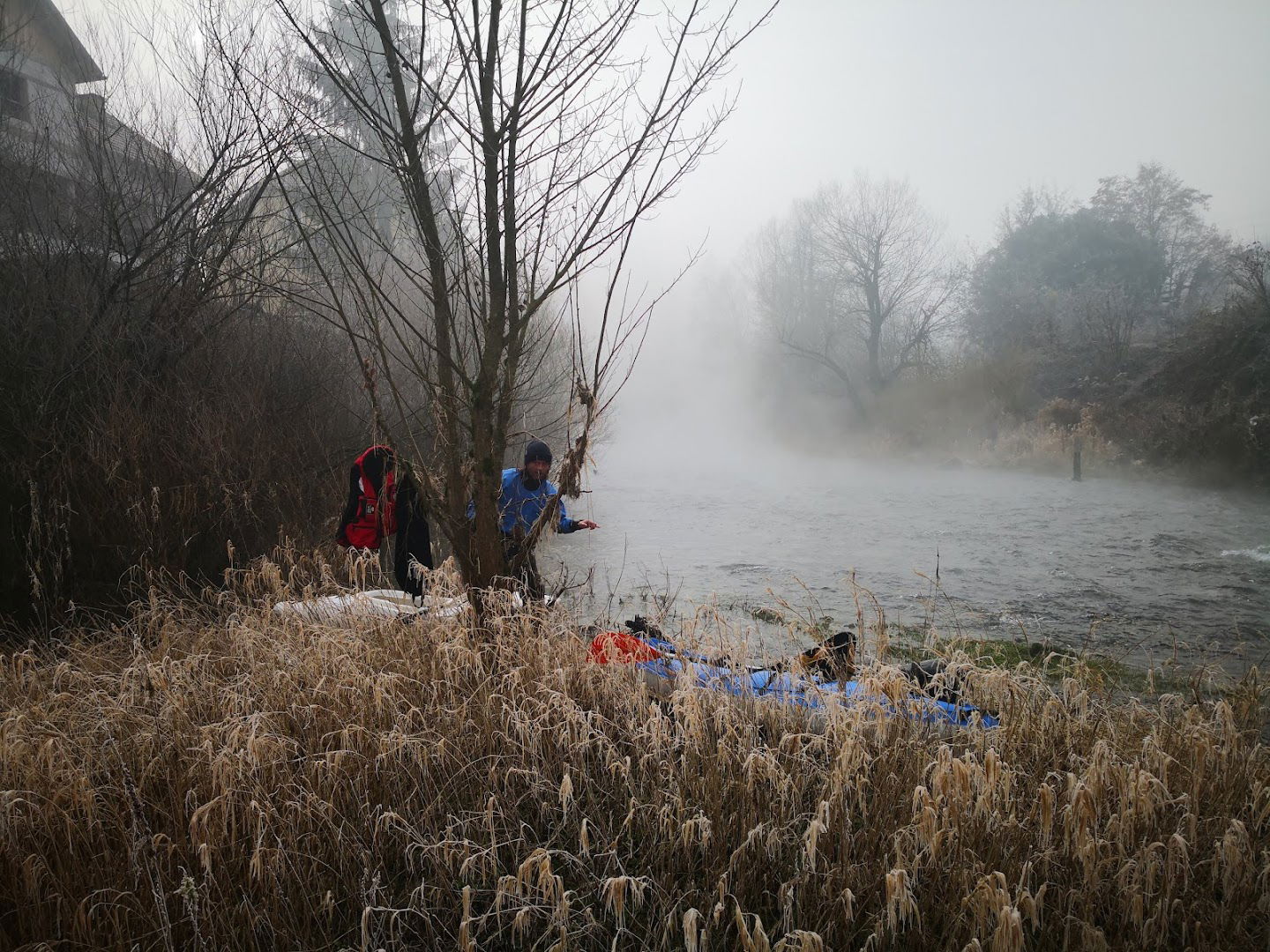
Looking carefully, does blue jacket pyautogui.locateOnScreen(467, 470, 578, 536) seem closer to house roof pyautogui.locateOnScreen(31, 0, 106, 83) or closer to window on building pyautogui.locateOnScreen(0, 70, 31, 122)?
window on building pyautogui.locateOnScreen(0, 70, 31, 122)

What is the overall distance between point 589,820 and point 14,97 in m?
9.21

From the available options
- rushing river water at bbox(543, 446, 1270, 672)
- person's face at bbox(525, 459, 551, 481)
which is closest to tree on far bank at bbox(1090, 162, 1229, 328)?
rushing river water at bbox(543, 446, 1270, 672)

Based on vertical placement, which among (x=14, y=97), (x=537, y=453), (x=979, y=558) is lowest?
(x=979, y=558)

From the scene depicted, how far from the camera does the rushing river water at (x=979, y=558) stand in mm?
6562

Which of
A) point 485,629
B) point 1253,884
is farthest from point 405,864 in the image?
point 1253,884

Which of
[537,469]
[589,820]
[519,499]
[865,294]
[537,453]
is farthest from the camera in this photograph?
[865,294]

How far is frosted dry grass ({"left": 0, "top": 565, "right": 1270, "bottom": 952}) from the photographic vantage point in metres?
2.05

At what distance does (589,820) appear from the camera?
98.6 inches

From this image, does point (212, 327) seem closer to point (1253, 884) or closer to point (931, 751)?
point (931, 751)

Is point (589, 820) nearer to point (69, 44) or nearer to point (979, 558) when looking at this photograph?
point (979, 558)

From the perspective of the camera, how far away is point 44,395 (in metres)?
5.48

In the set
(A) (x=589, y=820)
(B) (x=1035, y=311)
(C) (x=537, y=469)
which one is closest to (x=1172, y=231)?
(B) (x=1035, y=311)

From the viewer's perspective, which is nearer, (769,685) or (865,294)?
(769,685)

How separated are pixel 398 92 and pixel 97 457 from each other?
3.81 meters
